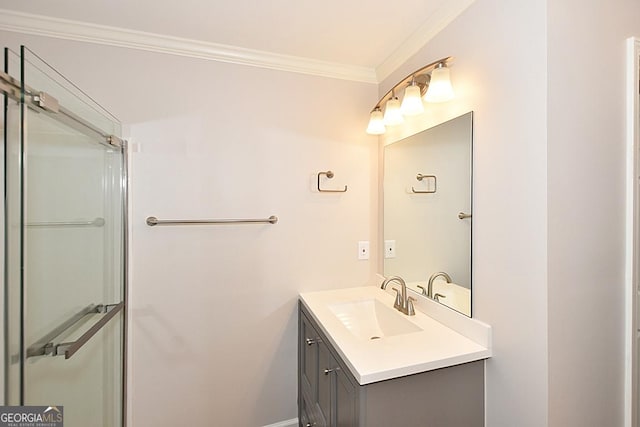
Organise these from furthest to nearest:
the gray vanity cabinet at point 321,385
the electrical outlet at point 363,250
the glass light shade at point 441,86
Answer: the electrical outlet at point 363,250, the glass light shade at point 441,86, the gray vanity cabinet at point 321,385

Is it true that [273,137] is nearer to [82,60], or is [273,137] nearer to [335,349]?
[82,60]

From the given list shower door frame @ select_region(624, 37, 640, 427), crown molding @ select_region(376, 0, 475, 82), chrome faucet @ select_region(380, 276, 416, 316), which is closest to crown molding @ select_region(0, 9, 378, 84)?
crown molding @ select_region(376, 0, 475, 82)

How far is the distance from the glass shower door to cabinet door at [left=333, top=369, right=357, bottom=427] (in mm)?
1056

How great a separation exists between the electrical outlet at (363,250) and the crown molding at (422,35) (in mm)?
1105

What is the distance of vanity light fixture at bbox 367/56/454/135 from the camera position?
127 cm

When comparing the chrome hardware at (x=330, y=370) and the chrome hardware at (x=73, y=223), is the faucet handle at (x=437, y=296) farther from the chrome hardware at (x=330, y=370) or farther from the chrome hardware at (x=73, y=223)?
the chrome hardware at (x=73, y=223)

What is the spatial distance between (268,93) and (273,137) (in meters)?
0.27

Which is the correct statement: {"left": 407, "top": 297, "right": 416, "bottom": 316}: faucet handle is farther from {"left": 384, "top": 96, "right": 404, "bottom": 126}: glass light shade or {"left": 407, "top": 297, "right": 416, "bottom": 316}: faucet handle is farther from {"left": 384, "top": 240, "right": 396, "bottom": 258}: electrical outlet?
{"left": 384, "top": 96, "right": 404, "bottom": 126}: glass light shade

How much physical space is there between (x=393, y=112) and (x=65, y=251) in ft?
5.54

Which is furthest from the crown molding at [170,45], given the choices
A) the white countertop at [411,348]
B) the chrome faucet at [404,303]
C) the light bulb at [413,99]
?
the white countertop at [411,348]

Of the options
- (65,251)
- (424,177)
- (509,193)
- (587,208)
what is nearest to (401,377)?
(509,193)

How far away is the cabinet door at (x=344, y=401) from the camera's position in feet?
3.57

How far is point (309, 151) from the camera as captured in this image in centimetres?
186

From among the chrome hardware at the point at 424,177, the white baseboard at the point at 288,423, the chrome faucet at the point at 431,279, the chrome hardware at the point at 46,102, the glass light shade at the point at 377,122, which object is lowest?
the white baseboard at the point at 288,423
